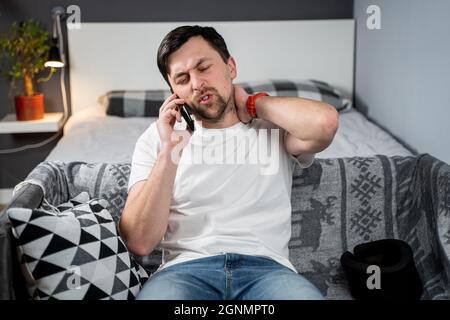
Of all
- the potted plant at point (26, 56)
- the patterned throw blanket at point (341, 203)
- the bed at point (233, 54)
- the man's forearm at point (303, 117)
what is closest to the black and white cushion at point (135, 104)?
the bed at point (233, 54)

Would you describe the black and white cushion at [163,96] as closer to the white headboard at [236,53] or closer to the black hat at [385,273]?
the white headboard at [236,53]

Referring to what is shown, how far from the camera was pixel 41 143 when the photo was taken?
3.28m

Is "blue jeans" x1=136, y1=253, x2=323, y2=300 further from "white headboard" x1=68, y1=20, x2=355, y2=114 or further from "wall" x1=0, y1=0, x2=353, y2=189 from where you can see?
"wall" x1=0, y1=0, x2=353, y2=189

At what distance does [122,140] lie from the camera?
255 cm

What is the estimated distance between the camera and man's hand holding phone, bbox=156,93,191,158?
1.39m

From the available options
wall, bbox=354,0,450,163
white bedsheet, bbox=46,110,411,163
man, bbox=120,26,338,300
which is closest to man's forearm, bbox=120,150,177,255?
man, bbox=120,26,338,300

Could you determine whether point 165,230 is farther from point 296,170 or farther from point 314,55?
point 314,55

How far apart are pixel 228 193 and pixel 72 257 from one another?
401 mm

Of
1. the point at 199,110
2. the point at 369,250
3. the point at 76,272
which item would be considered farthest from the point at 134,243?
the point at 369,250

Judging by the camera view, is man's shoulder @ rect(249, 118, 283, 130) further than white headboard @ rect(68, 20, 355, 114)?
No

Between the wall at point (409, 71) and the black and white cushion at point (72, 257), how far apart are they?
128 cm

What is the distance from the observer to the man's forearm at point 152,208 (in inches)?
52.7

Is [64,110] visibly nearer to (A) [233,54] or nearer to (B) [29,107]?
(B) [29,107]

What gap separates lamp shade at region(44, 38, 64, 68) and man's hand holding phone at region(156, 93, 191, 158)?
1.64 metres
